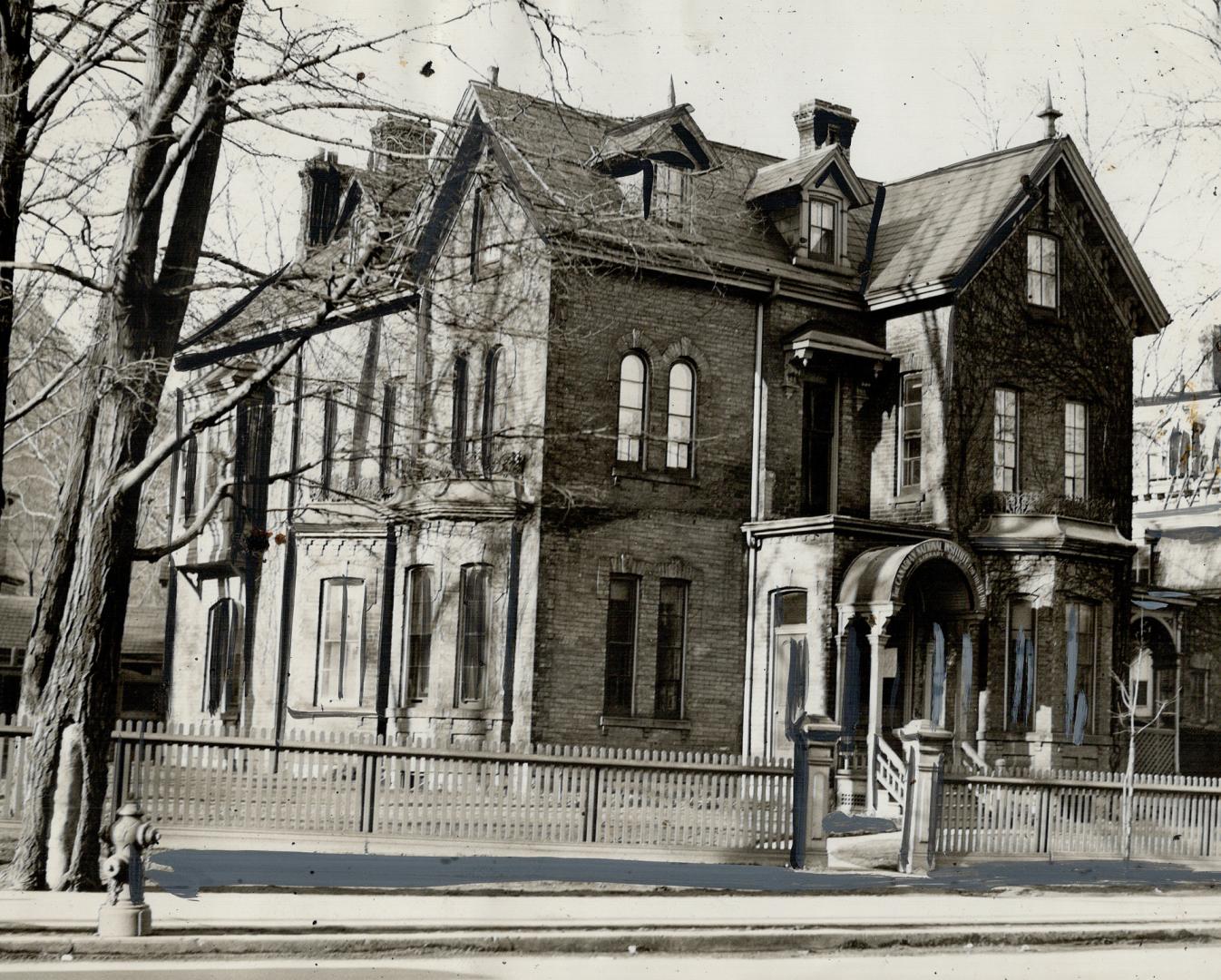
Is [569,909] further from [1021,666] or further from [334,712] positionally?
[1021,666]

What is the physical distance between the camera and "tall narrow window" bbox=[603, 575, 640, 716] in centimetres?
2572

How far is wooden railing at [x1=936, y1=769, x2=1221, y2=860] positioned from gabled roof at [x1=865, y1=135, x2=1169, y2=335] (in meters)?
9.10

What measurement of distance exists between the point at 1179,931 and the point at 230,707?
22899mm

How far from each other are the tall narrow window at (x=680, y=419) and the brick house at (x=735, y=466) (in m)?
0.04

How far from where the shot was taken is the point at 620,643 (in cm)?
2589

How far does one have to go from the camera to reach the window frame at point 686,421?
26.5 m

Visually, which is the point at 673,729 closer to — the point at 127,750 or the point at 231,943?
the point at 127,750

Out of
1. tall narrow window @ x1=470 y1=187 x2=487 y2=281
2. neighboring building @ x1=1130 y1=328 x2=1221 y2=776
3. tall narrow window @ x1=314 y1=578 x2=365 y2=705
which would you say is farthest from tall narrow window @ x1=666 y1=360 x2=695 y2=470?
neighboring building @ x1=1130 y1=328 x2=1221 y2=776

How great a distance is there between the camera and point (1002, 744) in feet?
90.1

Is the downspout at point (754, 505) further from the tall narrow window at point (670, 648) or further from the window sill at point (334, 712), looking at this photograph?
the window sill at point (334, 712)

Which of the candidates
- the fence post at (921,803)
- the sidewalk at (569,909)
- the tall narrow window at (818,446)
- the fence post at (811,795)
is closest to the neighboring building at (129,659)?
the tall narrow window at (818,446)

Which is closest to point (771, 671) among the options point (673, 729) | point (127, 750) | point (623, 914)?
point (673, 729)

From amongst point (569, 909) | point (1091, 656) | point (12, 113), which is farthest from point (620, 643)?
point (12, 113)

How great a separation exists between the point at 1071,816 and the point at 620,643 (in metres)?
7.48
